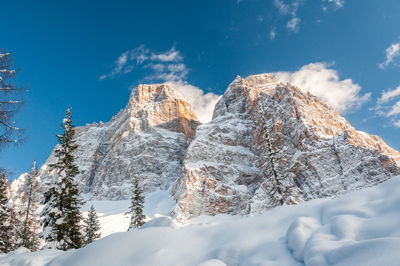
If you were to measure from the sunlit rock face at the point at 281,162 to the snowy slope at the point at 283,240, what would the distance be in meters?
45.3

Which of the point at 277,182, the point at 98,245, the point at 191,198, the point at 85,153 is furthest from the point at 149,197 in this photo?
the point at 98,245

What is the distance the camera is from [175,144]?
116875mm

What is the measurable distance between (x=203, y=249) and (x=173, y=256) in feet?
2.03

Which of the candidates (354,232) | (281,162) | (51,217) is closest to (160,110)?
(281,162)

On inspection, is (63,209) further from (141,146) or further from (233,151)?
(141,146)

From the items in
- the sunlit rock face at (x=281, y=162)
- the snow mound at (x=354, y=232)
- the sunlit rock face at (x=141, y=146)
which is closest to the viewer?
the snow mound at (x=354, y=232)

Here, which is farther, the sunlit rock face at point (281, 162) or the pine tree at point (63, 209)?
the sunlit rock face at point (281, 162)

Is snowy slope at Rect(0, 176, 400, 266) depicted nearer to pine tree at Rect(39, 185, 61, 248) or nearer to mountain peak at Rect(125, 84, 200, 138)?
pine tree at Rect(39, 185, 61, 248)

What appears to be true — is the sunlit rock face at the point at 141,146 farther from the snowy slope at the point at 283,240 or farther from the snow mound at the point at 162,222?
the snowy slope at the point at 283,240

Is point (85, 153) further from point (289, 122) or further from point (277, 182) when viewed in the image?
point (277, 182)

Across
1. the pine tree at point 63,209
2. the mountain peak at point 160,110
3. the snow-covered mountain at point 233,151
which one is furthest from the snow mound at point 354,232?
the mountain peak at point 160,110

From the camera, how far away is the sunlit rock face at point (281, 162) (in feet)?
195

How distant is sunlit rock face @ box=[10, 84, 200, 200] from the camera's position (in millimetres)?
102875

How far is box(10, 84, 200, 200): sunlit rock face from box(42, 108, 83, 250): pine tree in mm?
82587
